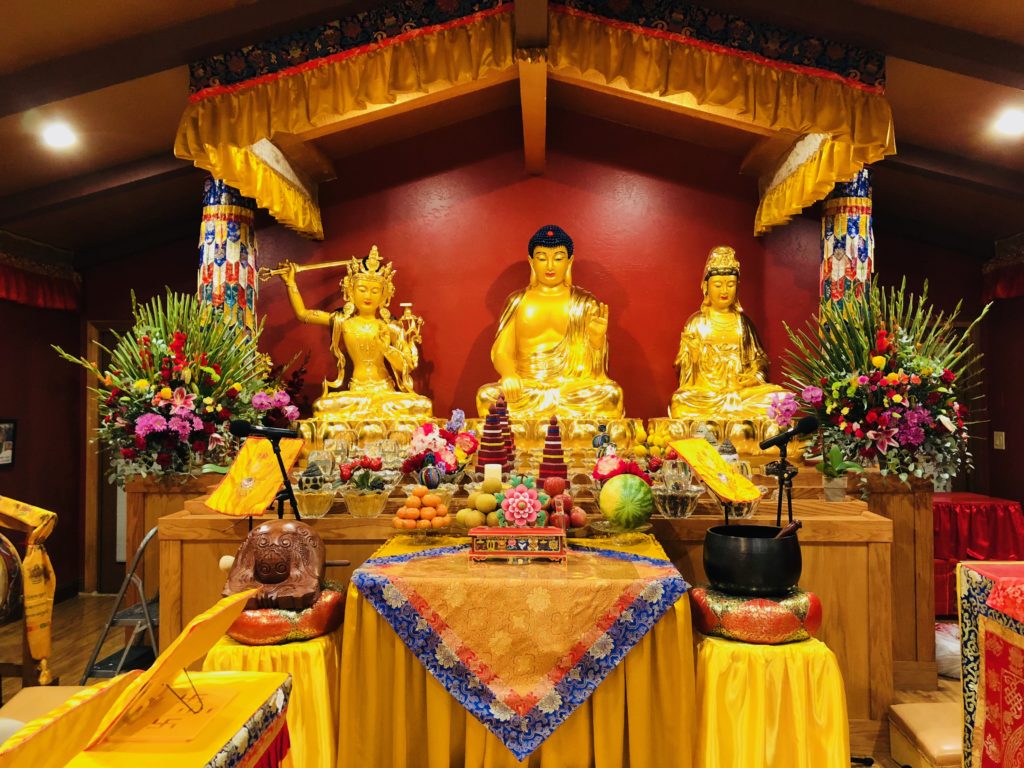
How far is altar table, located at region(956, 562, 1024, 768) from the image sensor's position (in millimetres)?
1508

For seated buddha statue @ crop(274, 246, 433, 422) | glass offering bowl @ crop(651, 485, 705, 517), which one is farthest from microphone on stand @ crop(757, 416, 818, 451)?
seated buddha statue @ crop(274, 246, 433, 422)

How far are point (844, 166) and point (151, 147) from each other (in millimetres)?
3921

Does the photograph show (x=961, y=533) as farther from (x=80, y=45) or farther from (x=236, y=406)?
(x=80, y=45)

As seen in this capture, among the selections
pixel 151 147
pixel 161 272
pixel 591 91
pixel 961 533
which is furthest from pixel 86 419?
pixel 961 533

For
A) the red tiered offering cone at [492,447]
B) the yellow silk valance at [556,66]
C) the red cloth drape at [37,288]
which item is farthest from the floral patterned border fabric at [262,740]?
the red cloth drape at [37,288]

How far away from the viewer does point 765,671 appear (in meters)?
2.00

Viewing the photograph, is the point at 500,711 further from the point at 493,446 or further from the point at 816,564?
the point at 816,564

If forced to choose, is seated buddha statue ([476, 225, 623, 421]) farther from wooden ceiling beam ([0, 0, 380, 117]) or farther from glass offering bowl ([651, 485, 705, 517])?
glass offering bowl ([651, 485, 705, 517])

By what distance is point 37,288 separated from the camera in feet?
16.3

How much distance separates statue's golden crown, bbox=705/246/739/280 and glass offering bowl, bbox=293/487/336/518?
10.5 feet

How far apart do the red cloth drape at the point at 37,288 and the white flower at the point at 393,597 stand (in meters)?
3.94

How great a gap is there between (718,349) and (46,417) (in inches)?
179

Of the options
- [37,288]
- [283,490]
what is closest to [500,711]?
[283,490]

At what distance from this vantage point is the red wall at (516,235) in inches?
215
